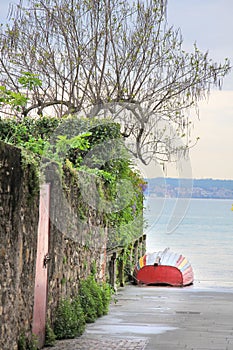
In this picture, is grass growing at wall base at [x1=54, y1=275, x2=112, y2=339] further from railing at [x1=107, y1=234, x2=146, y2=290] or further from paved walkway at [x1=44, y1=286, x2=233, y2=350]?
railing at [x1=107, y1=234, x2=146, y2=290]

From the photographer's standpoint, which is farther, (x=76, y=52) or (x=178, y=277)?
(x=76, y=52)

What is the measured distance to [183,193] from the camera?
13820 mm

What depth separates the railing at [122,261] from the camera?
44.8 ft

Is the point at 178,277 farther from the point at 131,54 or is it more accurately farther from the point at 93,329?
the point at 93,329

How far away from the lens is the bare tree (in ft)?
57.9

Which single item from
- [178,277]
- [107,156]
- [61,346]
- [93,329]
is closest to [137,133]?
[178,277]

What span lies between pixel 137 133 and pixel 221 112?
17.1 metres

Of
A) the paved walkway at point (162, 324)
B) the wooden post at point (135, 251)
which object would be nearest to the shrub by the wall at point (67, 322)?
the paved walkway at point (162, 324)

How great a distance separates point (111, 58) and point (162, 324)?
9.33 metres

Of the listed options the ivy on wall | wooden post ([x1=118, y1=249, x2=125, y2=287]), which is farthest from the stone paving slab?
wooden post ([x1=118, y1=249, x2=125, y2=287])

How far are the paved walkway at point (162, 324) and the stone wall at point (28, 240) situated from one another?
64 cm

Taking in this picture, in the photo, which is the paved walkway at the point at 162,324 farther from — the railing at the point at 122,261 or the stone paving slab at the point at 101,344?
the railing at the point at 122,261

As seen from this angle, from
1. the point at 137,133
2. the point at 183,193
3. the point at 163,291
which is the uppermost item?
the point at 137,133

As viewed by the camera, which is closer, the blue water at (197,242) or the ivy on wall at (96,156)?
the ivy on wall at (96,156)
